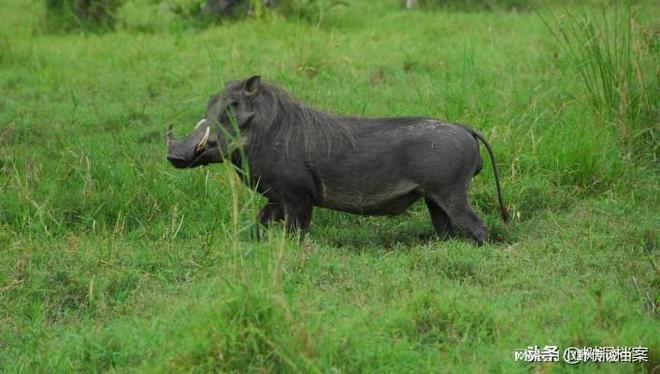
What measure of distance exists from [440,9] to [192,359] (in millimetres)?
7430

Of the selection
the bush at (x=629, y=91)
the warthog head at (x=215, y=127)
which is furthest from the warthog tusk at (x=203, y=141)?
the bush at (x=629, y=91)

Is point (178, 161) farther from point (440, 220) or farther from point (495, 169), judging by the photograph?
point (495, 169)

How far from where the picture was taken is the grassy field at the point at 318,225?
3.54 metres

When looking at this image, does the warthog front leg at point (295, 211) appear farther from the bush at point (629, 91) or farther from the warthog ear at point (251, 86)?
the bush at point (629, 91)

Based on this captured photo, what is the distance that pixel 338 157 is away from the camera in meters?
4.82

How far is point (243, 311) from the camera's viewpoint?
3291 mm

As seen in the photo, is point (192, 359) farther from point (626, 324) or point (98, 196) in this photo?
point (98, 196)

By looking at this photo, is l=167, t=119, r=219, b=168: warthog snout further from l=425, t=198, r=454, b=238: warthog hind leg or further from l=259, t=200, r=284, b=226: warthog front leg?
l=425, t=198, r=454, b=238: warthog hind leg

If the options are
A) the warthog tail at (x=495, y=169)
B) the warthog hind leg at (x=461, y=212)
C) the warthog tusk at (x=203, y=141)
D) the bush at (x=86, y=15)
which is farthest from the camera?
the bush at (x=86, y=15)

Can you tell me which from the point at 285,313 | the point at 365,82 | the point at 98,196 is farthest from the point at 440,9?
the point at 285,313

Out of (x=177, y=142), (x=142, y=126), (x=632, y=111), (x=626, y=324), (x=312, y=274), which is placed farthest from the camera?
(x=142, y=126)

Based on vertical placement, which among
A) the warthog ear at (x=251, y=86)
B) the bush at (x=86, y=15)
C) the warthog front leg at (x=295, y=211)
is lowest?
the warthog front leg at (x=295, y=211)

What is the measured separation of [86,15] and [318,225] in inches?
204

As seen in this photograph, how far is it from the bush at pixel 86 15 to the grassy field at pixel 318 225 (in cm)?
64
